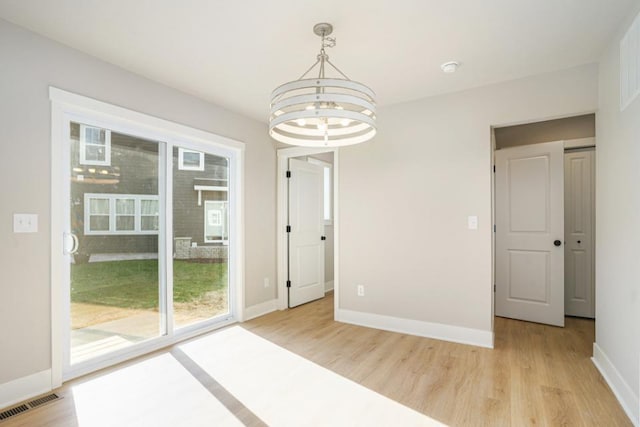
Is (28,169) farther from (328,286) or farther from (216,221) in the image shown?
(328,286)

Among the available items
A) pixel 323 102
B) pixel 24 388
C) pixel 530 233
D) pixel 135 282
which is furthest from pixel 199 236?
pixel 530 233

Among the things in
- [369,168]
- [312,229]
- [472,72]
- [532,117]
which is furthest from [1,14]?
[532,117]

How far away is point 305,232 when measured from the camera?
4.74 metres

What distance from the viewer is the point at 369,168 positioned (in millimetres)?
3764

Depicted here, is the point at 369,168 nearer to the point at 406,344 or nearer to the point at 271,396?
the point at 406,344

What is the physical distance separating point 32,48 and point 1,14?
22 centimetres

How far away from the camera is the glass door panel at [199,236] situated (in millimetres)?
3301

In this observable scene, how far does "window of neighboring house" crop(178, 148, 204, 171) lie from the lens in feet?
10.9

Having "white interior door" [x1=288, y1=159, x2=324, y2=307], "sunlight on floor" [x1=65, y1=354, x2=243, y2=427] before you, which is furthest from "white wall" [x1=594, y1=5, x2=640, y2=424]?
"white interior door" [x1=288, y1=159, x2=324, y2=307]

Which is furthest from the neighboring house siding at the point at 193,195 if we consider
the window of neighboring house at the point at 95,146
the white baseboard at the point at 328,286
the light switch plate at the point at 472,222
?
the light switch plate at the point at 472,222

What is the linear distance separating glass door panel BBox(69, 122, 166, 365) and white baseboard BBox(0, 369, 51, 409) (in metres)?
0.24

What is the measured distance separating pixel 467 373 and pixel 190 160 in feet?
10.5

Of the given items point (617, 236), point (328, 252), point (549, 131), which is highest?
point (549, 131)

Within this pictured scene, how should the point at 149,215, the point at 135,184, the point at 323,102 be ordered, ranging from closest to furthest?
the point at 323,102, the point at 135,184, the point at 149,215
